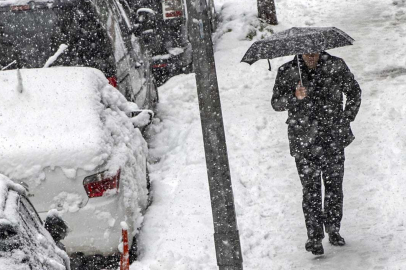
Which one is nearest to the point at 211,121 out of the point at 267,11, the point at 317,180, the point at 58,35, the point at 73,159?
the point at 73,159

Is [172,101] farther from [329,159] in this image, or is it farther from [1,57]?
[329,159]

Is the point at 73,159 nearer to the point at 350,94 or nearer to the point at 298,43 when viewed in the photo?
the point at 298,43

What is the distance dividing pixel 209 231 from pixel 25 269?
145 inches

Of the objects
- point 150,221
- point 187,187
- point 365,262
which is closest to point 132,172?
point 150,221

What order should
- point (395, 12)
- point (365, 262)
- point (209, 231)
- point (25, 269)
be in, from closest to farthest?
point (25, 269), point (365, 262), point (209, 231), point (395, 12)

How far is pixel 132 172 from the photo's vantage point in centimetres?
674

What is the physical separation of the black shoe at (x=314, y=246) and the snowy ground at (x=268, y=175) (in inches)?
3.1

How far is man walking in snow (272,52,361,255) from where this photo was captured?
20.5 ft

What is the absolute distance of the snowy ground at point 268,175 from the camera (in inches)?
260

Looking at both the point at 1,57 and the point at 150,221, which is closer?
the point at 150,221

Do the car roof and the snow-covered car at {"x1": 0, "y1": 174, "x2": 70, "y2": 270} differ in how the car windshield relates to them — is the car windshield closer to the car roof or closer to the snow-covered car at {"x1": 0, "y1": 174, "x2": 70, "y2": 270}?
the car roof

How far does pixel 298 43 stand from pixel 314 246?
1.80m

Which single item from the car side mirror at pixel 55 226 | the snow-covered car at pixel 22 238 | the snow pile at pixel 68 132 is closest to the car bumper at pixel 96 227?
the snow pile at pixel 68 132

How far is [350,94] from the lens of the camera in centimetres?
629
